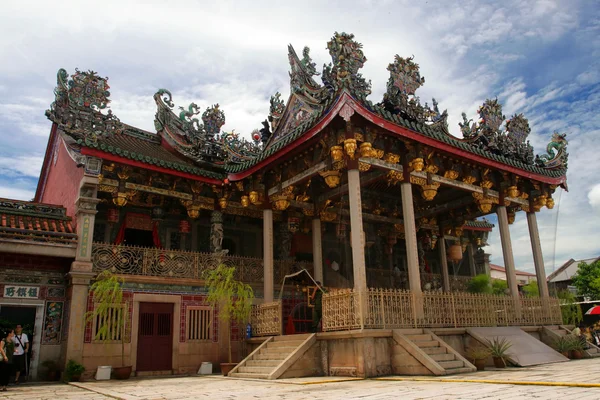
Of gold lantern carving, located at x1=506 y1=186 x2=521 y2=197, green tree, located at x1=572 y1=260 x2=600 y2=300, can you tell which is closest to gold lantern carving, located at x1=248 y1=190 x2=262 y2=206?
gold lantern carving, located at x1=506 y1=186 x2=521 y2=197

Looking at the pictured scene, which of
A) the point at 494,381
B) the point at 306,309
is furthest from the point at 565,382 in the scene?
the point at 306,309

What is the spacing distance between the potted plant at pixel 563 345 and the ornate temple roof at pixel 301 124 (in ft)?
17.7

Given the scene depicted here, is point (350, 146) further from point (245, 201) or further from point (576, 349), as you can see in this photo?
point (576, 349)

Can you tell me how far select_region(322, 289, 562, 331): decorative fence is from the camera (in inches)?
454

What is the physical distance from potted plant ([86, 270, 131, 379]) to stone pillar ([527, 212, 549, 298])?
13.3 meters

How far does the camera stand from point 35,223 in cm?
1430

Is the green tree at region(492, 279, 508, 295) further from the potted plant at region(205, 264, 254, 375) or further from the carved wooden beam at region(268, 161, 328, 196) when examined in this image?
the potted plant at region(205, 264, 254, 375)

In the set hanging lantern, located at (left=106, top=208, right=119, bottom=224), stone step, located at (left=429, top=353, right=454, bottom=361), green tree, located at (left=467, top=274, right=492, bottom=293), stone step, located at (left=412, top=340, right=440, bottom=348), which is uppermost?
hanging lantern, located at (left=106, top=208, right=119, bottom=224)

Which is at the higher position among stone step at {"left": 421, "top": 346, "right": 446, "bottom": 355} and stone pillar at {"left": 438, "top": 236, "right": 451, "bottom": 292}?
stone pillar at {"left": 438, "top": 236, "right": 451, "bottom": 292}

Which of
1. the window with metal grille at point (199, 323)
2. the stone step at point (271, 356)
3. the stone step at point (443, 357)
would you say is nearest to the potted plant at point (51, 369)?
the window with metal grille at point (199, 323)

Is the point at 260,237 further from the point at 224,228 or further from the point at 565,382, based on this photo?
the point at 565,382

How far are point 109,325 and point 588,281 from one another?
37.8m

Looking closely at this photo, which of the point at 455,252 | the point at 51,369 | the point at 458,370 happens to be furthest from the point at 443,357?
the point at 455,252

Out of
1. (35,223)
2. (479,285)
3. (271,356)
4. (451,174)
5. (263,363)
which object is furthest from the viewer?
(479,285)
